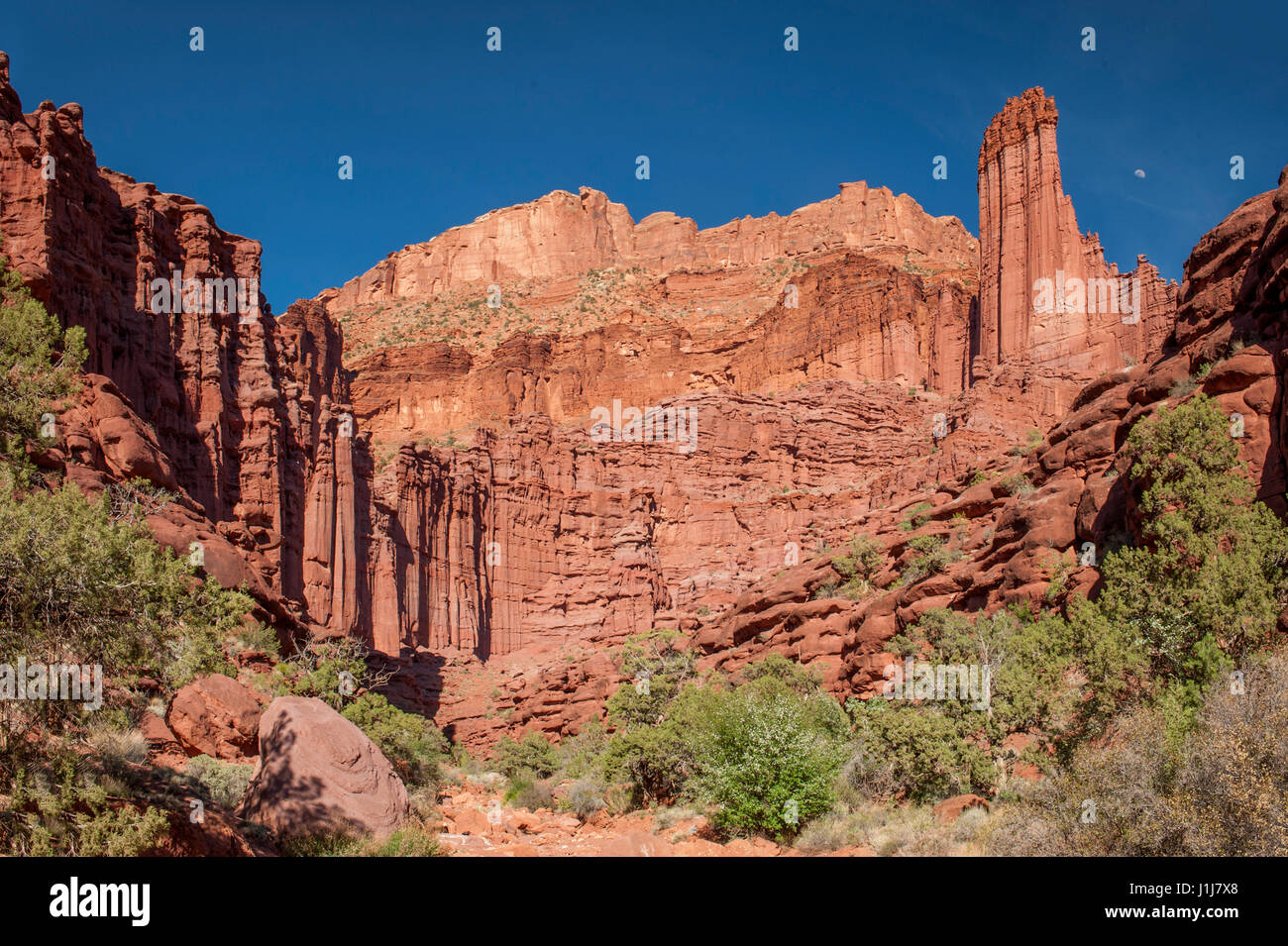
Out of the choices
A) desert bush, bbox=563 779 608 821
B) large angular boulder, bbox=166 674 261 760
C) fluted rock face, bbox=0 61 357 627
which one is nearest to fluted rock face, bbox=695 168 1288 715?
desert bush, bbox=563 779 608 821

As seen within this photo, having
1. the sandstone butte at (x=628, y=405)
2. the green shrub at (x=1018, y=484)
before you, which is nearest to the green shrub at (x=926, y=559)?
the sandstone butte at (x=628, y=405)

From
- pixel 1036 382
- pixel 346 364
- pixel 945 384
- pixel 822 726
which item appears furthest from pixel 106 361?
pixel 346 364

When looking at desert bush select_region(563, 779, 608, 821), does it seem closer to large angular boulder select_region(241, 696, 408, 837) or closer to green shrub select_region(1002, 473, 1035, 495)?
large angular boulder select_region(241, 696, 408, 837)

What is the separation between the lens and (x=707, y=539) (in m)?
69.4

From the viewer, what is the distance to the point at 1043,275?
69.5 m

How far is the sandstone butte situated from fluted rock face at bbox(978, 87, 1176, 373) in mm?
266

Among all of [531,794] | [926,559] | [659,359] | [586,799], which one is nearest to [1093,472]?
Result: [926,559]

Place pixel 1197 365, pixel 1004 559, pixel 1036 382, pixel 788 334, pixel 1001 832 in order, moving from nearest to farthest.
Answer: pixel 1001 832, pixel 1197 365, pixel 1004 559, pixel 1036 382, pixel 788 334

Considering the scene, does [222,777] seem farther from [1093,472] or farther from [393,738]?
[1093,472]

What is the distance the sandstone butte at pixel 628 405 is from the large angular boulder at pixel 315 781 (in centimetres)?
1105

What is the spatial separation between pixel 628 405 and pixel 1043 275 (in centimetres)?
4374

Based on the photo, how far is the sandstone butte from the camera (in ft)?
92.6
